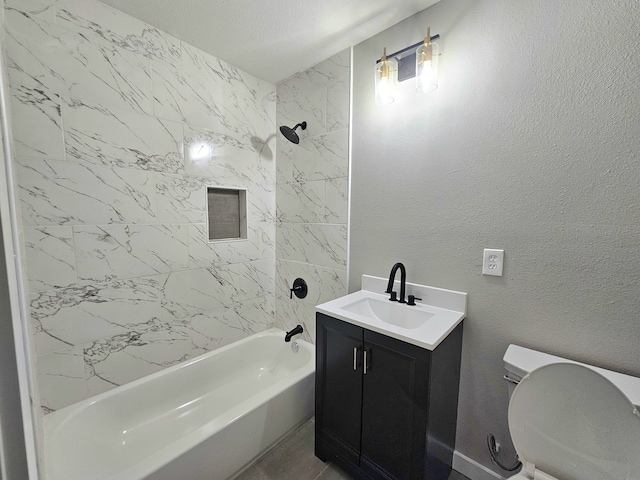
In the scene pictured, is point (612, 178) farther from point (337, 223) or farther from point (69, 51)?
point (69, 51)

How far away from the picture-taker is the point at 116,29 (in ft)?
4.87

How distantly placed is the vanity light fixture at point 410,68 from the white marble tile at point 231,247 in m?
1.34

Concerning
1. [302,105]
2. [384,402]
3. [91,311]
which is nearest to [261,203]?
[302,105]

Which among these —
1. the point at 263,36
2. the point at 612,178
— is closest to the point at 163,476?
the point at 612,178

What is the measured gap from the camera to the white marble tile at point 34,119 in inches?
48.9

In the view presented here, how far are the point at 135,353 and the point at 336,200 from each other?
162cm

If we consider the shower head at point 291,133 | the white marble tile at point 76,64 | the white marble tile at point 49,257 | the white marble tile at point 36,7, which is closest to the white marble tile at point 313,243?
the shower head at point 291,133

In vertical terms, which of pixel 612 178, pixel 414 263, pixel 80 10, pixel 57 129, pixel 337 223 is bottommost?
pixel 414 263

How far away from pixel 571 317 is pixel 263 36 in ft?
7.20

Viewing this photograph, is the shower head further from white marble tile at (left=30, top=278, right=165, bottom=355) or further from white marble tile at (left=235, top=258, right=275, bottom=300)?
white marble tile at (left=30, top=278, right=165, bottom=355)

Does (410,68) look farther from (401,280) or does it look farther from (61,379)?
(61,379)

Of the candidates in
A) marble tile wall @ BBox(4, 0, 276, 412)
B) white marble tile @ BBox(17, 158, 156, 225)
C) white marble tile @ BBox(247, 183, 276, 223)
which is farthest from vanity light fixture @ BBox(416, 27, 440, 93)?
white marble tile @ BBox(17, 158, 156, 225)

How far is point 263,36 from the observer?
5.47ft

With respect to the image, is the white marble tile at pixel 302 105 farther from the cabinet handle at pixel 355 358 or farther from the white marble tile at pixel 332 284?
the cabinet handle at pixel 355 358
